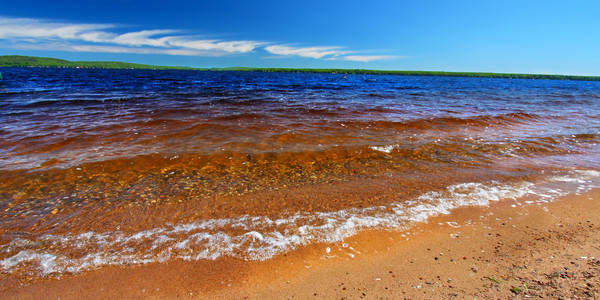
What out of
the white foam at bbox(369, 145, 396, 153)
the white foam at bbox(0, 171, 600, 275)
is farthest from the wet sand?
the white foam at bbox(369, 145, 396, 153)

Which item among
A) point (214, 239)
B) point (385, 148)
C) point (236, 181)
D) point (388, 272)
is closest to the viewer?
point (388, 272)

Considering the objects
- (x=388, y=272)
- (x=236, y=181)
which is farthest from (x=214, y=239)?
(x=388, y=272)

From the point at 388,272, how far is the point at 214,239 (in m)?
2.32

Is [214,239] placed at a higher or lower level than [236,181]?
lower

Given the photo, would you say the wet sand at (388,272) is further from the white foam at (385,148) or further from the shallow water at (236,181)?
the white foam at (385,148)

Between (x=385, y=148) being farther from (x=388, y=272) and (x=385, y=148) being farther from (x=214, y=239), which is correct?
(x=214, y=239)

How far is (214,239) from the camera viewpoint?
11.8ft

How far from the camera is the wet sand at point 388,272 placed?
270cm

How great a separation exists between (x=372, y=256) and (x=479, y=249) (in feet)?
4.70

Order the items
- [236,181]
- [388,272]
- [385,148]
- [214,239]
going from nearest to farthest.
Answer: [388,272] < [214,239] < [236,181] < [385,148]

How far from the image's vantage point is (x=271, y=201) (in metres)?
4.71

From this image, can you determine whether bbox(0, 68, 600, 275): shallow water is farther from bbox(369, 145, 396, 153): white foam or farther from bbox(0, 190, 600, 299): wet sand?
bbox(0, 190, 600, 299): wet sand

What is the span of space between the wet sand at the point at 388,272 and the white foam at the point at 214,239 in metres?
0.16

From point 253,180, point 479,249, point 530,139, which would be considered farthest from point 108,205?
point 530,139
